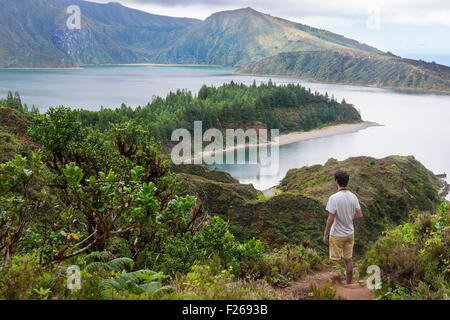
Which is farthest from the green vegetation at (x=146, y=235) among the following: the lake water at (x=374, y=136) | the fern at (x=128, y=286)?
the lake water at (x=374, y=136)

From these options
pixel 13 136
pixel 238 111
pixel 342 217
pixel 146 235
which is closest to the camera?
pixel 342 217

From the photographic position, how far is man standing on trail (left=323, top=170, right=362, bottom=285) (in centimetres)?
645

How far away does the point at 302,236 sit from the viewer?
1697 cm

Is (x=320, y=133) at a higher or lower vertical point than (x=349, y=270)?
lower

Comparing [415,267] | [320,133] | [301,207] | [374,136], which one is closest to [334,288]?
[415,267]

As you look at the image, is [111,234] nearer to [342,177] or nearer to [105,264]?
[105,264]

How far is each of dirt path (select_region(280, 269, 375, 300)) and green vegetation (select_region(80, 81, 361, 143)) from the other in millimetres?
59457

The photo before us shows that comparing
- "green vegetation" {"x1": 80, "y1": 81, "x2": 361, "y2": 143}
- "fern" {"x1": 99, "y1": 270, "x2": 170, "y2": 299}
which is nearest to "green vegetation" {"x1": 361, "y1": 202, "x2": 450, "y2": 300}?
"fern" {"x1": 99, "y1": 270, "x2": 170, "y2": 299}

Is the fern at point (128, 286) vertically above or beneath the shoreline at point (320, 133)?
above

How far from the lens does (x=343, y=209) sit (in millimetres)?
6465

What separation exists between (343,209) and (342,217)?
0.15 metres

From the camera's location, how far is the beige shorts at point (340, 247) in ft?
22.1

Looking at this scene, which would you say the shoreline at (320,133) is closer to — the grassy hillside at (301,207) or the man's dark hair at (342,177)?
the grassy hillside at (301,207)
